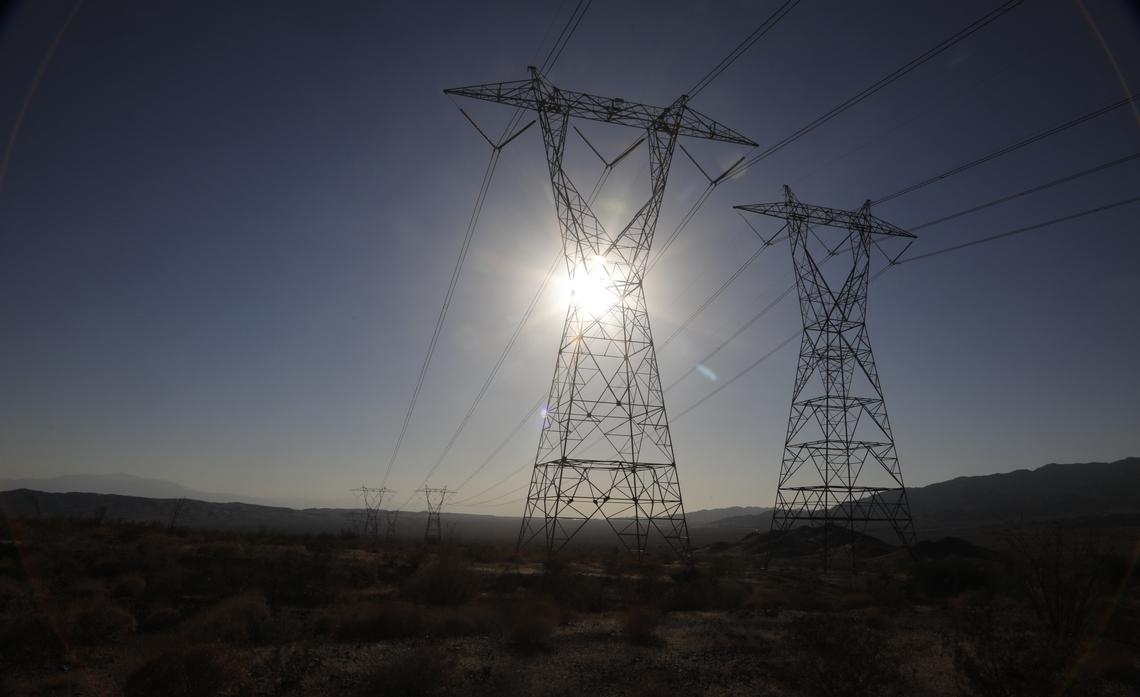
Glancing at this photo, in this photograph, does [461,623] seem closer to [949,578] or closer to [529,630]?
[529,630]

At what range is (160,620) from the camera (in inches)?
626

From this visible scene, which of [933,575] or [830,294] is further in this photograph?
[830,294]

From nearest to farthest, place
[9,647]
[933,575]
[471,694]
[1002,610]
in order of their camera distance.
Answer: [471,694], [9,647], [1002,610], [933,575]

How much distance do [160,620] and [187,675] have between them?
22.8 feet

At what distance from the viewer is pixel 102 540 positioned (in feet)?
104

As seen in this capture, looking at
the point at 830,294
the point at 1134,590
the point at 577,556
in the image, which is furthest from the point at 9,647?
the point at 1134,590

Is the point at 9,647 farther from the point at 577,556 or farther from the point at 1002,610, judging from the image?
the point at 577,556

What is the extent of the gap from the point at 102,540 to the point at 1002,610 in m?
43.2

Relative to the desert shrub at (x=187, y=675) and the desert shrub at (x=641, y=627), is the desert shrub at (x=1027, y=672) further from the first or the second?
the desert shrub at (x=187, y=675)

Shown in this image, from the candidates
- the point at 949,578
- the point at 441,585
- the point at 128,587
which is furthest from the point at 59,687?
the point at 949,578

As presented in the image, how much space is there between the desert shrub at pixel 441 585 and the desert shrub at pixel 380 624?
16.6 ft

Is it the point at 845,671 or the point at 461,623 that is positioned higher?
the point at 845,671

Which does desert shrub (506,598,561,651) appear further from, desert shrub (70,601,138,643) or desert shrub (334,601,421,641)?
desert shrub (70,601,138,643)

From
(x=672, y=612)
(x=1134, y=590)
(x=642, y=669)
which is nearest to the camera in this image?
(x=642, y=669)
